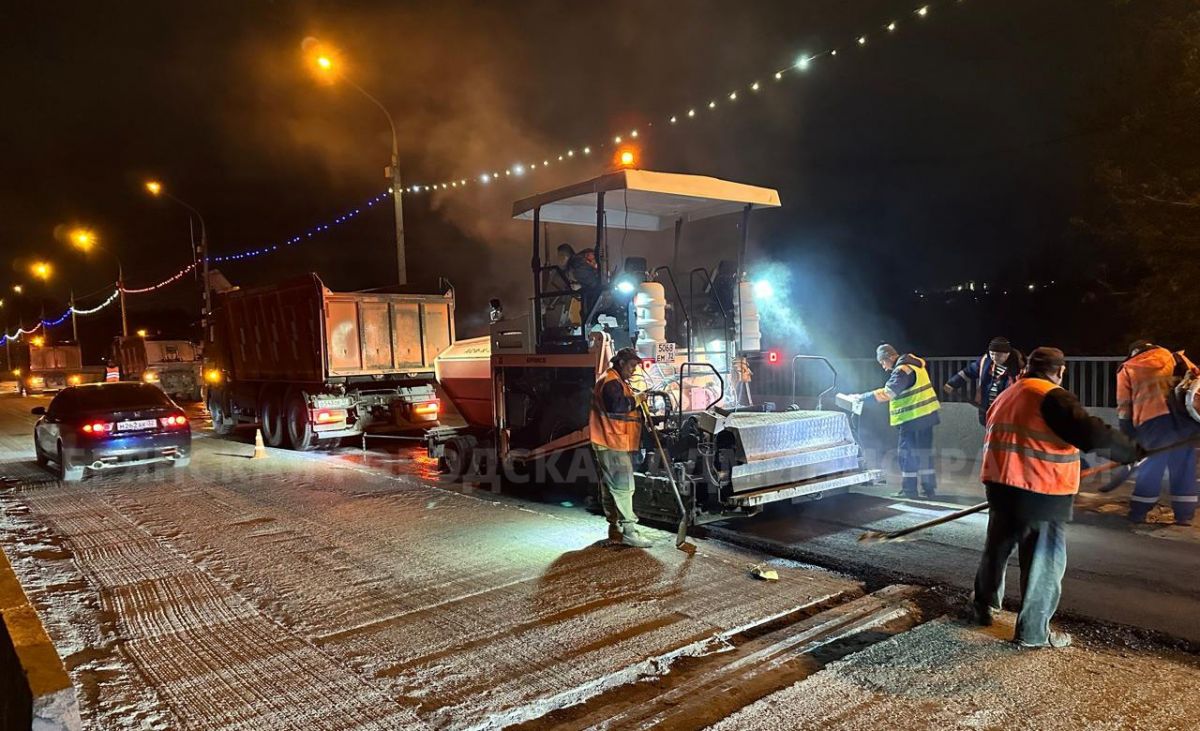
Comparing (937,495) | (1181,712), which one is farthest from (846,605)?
(937,495)

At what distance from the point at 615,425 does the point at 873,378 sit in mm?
6988

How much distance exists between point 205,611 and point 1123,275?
15767mm

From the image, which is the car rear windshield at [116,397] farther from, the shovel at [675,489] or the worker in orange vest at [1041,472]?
the worker in orange vest at [1041,472]

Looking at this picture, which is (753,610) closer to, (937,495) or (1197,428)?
(937,495)

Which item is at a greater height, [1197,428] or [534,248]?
[534,248]

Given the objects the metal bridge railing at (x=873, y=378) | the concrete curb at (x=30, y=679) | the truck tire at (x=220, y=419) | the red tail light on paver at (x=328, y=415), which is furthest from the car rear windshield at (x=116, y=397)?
the metal bridge railing at (x=873, y=378)

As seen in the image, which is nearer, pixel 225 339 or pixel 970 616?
pixel 970 616

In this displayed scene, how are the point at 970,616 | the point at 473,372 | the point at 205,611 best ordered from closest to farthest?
the point at 970,616, the point at 205,611, the point at 473,372

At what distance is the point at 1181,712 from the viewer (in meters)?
3.24

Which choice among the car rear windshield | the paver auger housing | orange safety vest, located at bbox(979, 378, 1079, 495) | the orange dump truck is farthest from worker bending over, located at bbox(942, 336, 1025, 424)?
the car rear windshield

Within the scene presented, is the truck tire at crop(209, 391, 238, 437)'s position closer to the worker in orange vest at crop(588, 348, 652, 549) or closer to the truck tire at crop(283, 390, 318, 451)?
the truck tire at crop(283, 390, 318, 451)

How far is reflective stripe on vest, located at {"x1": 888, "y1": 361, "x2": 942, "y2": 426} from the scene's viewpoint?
768cm

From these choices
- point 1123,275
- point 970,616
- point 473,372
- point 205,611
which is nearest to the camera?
point 970,616

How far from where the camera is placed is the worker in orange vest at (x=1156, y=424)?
6410 millimetres
